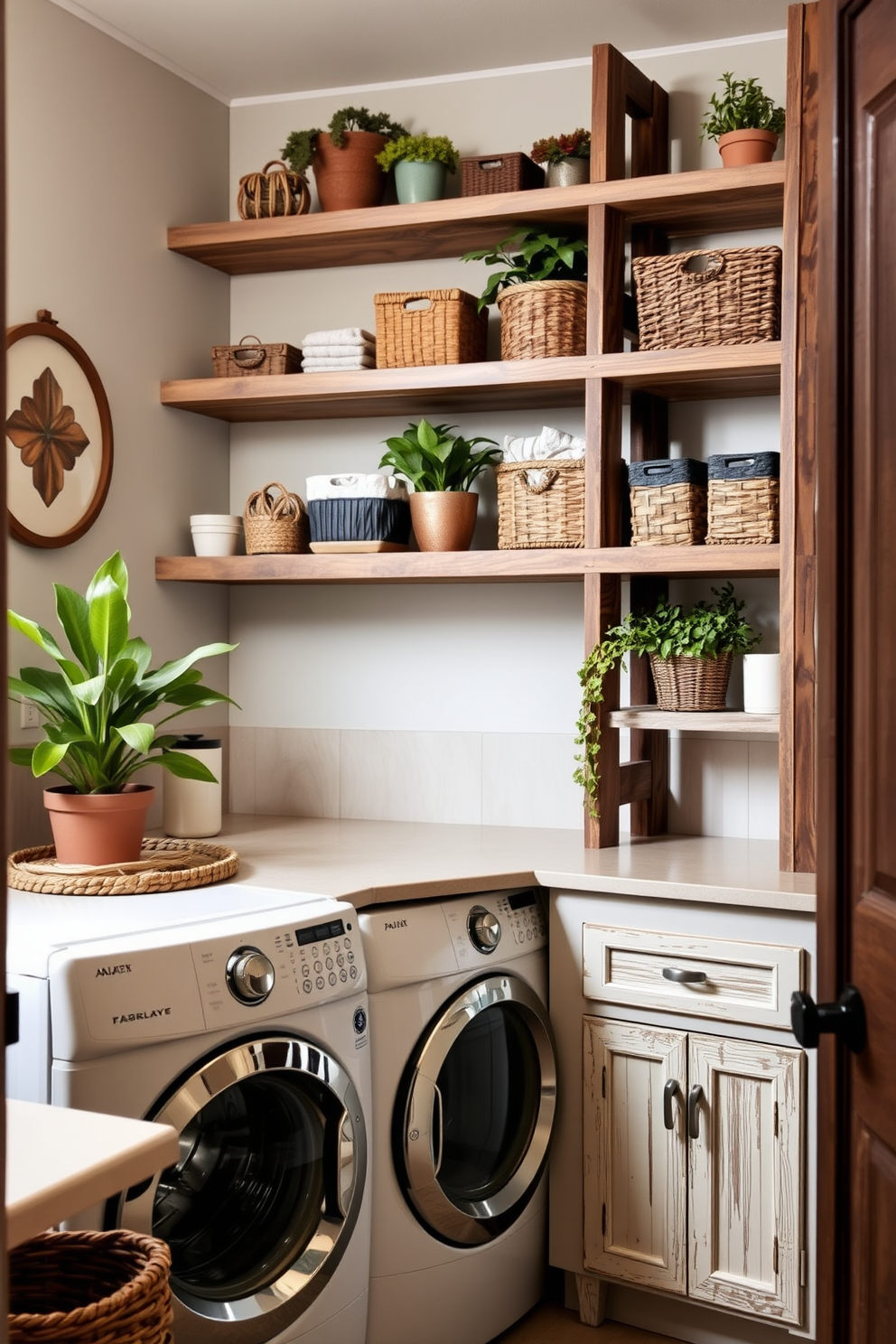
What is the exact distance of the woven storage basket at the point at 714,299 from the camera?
8.77 ft

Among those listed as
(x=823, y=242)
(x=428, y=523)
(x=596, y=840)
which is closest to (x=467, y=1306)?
(x=596, y=840)

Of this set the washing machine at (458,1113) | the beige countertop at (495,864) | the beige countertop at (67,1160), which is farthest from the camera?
the beige countertop at (495,864)

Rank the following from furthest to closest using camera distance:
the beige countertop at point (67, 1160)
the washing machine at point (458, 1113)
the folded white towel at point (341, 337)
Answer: the folded white towel at point (341, 337), the washing machine at point (458, 1113), the beige countertop at point (67, 1160)

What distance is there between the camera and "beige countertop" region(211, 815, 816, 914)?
2.40 metres

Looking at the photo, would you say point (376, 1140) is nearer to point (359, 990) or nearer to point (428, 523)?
point (359, 990)

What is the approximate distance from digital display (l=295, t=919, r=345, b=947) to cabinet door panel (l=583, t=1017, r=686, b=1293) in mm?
622

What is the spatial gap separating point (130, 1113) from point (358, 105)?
101 inches

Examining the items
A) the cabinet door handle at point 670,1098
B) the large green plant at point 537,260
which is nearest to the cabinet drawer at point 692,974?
the cabinet door handle at point 670,1098

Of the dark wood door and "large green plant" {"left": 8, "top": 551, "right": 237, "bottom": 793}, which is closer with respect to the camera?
the dark wood door

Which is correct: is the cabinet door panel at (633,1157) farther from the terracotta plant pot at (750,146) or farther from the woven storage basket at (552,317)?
the terracotta plant pot at (750,146)

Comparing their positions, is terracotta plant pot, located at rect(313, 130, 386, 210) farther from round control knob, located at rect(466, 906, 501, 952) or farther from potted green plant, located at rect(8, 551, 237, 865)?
round control knob, located at rect(466, 906, 501, 952)

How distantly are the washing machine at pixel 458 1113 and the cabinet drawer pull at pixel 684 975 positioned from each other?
27cm

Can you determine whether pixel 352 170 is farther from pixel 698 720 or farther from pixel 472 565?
pixel 698 720

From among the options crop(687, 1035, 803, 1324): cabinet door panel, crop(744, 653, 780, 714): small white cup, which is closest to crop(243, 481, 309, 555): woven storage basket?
→ crop(744, 653, 780, 714): small white cup
